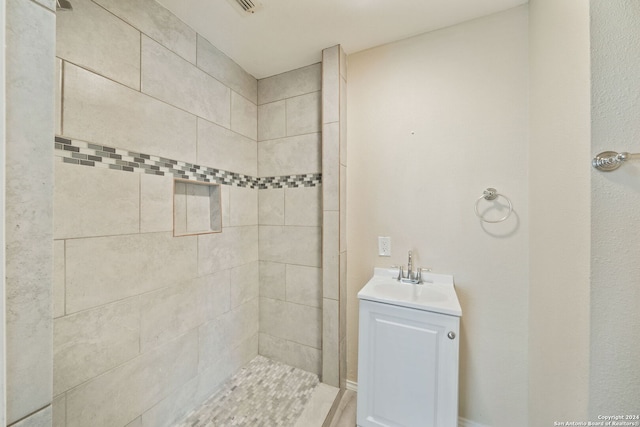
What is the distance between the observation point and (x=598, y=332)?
0.81 meters

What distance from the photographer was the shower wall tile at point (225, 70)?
1626 millimetres

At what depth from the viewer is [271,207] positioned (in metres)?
2.07

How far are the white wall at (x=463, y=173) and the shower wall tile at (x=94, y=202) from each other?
4.49ft

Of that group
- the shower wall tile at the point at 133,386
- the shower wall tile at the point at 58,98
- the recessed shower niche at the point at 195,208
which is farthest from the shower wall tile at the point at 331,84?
the shower wall tile at the point at 133,386

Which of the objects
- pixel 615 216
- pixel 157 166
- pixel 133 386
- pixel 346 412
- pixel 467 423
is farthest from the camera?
pixel 346 412

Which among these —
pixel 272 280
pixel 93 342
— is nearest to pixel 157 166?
pixel 93 342

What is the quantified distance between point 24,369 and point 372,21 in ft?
6.47

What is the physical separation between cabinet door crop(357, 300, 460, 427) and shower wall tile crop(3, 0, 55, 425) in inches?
48.9

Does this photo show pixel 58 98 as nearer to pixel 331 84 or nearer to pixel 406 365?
pixel 331 84

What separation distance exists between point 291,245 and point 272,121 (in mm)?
1058

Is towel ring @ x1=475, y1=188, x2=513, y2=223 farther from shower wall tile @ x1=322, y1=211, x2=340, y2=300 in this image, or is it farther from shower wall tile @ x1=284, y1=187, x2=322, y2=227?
shower wall tile @ x1=284, y1=187, x2=322, y2=227

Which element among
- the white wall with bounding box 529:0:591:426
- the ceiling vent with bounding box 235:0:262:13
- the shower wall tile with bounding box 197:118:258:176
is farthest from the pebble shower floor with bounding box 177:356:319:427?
the ceiling vent with bounding box 235:0:262:13

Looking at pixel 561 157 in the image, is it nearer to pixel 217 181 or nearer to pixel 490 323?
pixel 490 323

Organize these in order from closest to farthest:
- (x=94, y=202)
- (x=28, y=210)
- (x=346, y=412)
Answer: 1. (x=28, y=210)
2. (x=94, y=202)
3. (x=346, y=412)
